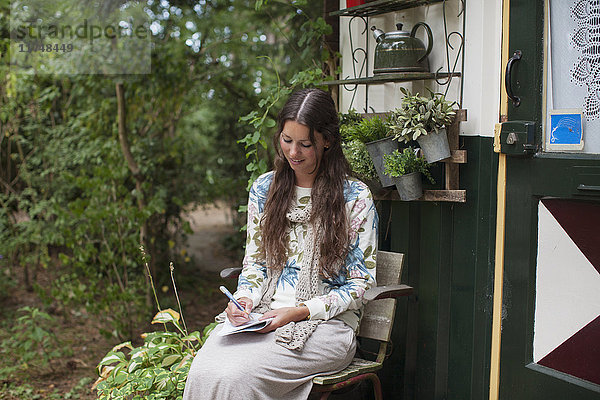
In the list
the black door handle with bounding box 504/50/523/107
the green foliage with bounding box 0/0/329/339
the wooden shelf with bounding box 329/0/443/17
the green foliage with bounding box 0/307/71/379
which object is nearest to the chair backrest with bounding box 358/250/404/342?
the black door handle with bounding box 504/50/523/107

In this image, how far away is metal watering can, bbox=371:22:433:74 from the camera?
8.84ft

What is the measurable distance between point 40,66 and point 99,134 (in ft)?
3.00

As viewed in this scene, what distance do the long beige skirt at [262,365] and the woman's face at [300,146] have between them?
64cm

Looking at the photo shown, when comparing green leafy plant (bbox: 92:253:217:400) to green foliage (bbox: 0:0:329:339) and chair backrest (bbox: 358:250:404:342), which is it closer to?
chair backrest (bbox: 358:250:404:342)

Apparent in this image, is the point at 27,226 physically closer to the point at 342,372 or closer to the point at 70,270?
the point at 70,270

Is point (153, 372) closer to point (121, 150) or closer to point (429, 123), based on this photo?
point (429, 123)

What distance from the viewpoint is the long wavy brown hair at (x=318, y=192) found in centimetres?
247

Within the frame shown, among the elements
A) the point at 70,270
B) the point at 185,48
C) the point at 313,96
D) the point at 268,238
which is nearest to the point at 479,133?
the point at 313,96

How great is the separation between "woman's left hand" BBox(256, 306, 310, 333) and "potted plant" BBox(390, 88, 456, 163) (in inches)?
31.9

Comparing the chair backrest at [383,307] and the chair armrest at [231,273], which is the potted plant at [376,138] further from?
the chair armrest at [231,273]

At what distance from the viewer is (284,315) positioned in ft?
7.72

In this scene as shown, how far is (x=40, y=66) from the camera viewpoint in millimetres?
5441

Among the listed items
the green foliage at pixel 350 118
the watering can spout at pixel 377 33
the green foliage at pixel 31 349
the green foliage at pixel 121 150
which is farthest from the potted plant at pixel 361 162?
the green foliage at pixel 31 349

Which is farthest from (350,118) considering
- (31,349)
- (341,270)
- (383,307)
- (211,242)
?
(211,242)
